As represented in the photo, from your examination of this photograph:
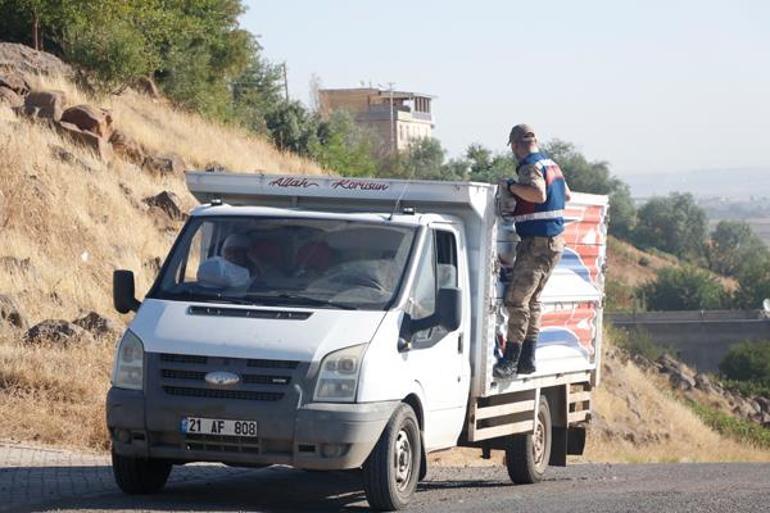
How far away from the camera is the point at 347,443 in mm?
9961

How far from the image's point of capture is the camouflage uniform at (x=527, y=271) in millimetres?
12133

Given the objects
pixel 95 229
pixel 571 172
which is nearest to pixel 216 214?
pixel 95 229

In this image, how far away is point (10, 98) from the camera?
1116 inches

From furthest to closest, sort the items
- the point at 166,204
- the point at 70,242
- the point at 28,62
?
the point at 28,62 → the point at 166,204 → the point at 70,242

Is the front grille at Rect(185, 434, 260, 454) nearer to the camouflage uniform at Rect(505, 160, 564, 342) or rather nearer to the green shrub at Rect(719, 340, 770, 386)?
the camouflage uniform at Rect(505, 160, 564, 342)

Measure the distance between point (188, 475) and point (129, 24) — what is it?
2407cm

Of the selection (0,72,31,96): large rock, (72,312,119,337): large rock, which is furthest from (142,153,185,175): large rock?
(72,312,119,337): large rock

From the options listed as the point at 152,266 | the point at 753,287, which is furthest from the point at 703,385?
the point at 753,287

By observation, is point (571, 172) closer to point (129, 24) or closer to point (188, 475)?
point (129, 24)

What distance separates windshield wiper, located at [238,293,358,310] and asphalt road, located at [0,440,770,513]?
1449 mm

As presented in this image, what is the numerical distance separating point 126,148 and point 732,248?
13588cm

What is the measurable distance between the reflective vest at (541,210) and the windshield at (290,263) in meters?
1.47

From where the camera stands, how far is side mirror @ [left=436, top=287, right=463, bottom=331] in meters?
10.7

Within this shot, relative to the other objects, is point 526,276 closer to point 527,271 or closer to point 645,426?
point 527,271
